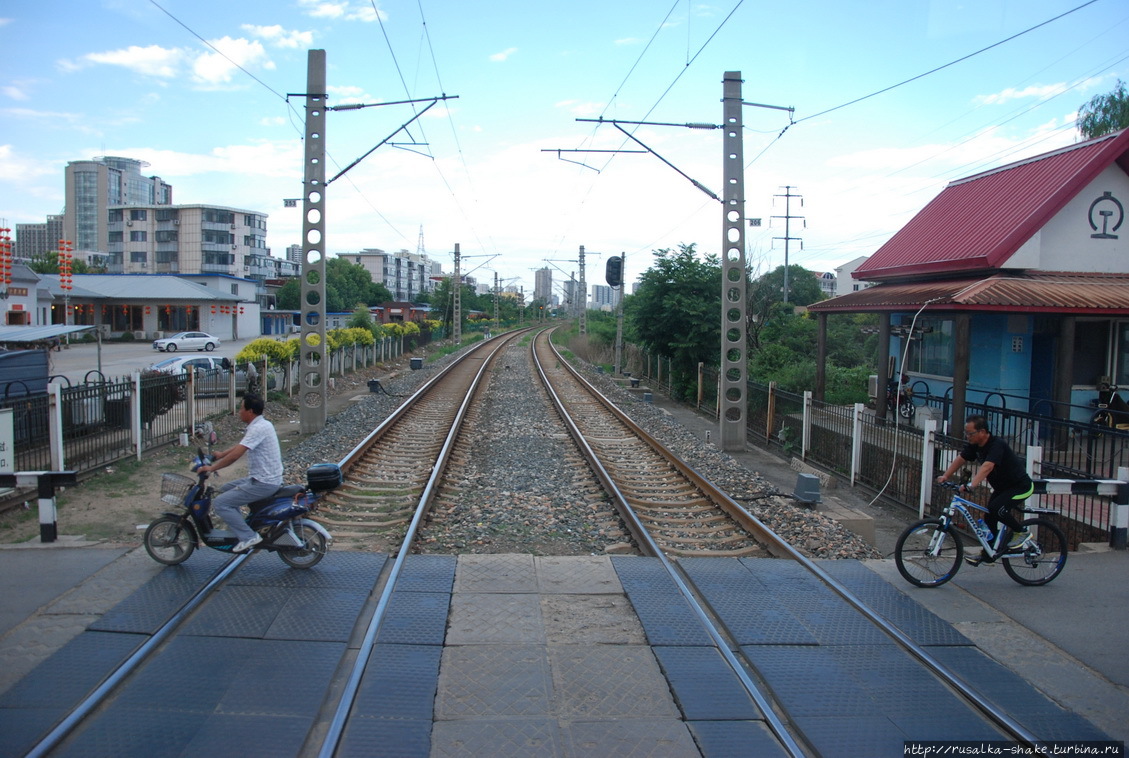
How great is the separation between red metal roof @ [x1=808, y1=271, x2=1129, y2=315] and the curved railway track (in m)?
5.86

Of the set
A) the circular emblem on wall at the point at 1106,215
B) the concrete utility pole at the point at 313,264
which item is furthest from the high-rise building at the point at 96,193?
the circular emblem on wall at the point at 1106,215

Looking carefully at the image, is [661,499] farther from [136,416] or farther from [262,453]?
[136,416]

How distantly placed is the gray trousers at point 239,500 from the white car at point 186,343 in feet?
134

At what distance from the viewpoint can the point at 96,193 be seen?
6009 inches

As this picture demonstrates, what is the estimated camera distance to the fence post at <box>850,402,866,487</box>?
12.8 m

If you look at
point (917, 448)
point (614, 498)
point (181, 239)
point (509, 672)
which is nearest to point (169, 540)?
point (509, 672)

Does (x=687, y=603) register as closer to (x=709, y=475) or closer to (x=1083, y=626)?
(x=1083, y=626)

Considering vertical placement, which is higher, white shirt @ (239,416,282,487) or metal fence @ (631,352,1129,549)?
white shirt @ (239,416,282,487)

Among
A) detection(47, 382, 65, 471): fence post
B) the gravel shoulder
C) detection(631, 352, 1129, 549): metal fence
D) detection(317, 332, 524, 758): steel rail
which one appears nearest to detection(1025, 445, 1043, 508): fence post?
detection(631, 352, 1129, 549): metal fence

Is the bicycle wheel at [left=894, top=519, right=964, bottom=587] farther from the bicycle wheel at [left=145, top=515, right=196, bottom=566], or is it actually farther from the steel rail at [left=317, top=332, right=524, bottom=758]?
the bicycle wheel at [left=145, top=515, right=196, bottom=566]

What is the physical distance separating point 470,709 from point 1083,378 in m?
16.3

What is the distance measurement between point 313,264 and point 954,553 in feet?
42.5

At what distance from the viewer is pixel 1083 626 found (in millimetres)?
6129

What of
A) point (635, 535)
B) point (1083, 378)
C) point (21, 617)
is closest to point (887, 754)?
point (635, 535)
